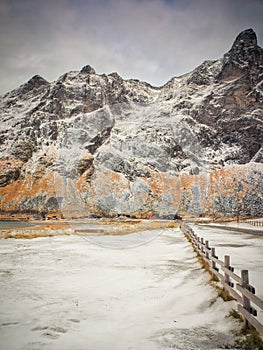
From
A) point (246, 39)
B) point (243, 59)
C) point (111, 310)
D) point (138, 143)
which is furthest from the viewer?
point (246, 39)

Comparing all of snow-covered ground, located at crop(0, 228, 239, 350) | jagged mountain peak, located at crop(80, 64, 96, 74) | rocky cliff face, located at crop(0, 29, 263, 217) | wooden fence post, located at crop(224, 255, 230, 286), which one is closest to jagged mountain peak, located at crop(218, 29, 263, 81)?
rocky cliff face, located at crop(0, 29, 263, 217)

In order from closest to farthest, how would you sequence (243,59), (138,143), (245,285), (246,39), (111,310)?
(245,285) → (111,310) → (138,143) → (243,59) → (246,39)

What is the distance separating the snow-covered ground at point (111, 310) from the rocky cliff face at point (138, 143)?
69212 millimetres

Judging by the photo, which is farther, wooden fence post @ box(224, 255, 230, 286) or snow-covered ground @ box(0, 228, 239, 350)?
wooden fence post @ box(224, 255, 230, 286)

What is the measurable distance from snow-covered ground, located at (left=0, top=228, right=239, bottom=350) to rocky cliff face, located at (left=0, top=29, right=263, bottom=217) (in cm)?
6921

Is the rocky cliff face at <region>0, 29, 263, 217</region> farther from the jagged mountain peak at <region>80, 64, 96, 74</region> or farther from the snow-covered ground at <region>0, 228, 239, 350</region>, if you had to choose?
the snow-covered ground at <region>0, 228, 239, 350</region>

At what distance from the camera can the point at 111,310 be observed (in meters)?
7.11

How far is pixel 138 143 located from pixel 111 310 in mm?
118254

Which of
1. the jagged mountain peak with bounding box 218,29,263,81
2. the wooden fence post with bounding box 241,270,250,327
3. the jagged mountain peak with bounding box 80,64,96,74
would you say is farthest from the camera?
the jagged mountain peak with bounding box 80,64,96,74

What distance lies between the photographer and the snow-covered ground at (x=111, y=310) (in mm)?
5281

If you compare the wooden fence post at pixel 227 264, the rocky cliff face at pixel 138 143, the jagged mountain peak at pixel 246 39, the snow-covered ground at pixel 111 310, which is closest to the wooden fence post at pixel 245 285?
the snow-covered ground at pixel 111 310

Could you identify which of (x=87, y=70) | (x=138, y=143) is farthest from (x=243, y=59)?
(x=87, y=70)

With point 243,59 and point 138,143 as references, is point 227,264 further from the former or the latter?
point 243,59

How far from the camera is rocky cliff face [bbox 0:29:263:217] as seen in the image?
3848 inches
